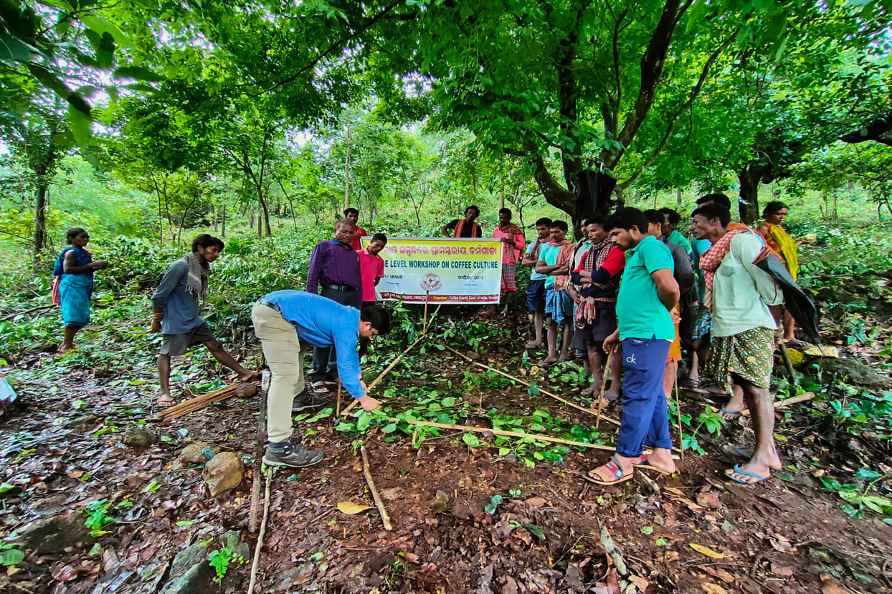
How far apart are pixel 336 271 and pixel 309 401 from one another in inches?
60.1

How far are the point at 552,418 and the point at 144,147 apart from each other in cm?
763

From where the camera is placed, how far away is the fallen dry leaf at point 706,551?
2170 millimetres

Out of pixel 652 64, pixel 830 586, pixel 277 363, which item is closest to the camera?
pixel 830 586

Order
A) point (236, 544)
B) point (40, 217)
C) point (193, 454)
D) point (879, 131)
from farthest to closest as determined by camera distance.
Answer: point (40, 217), point (879, 131), point (193, 454), point (236, 544)

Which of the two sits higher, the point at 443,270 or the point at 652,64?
the point at 652,64

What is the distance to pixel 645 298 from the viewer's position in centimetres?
267

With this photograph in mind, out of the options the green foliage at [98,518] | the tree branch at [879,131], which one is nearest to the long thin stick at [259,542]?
the green foliage at [98,518]


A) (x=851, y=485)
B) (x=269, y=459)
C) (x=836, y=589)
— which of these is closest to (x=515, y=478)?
(x=836, y=589)

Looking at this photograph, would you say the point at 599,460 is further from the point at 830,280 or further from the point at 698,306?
the point at 830,280

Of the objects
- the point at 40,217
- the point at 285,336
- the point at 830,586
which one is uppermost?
the point at 40,217

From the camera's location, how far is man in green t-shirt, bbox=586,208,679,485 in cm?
257

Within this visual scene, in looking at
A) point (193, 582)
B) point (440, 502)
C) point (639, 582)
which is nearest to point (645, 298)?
point (639, 582)

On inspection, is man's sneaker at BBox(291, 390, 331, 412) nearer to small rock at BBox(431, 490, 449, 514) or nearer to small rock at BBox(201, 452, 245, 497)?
small rock at BBox(201, 452, 245, 497)

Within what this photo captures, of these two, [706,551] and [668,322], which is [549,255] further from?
[706,551]
